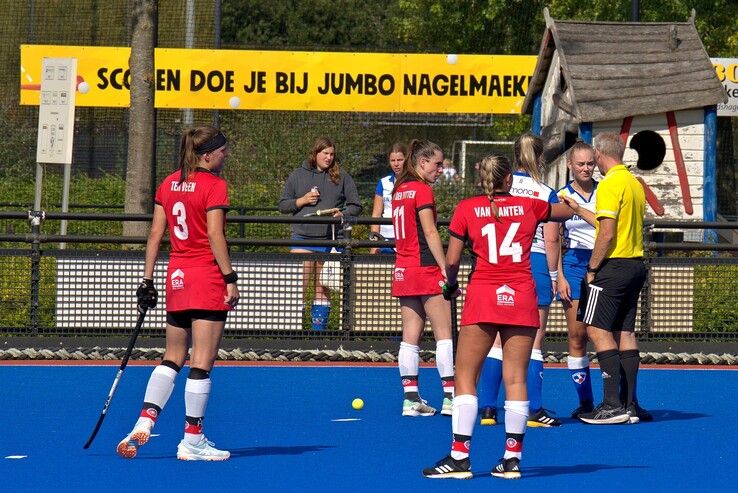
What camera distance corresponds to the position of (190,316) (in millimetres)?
7715

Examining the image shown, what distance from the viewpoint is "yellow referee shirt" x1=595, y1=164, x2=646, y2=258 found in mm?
9000

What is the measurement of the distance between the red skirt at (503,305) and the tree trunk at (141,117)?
887 cm

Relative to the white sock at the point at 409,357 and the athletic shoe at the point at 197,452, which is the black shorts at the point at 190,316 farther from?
the white sock at the point at 409,357

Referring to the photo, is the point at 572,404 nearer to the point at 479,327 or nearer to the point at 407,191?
the point at 407,191

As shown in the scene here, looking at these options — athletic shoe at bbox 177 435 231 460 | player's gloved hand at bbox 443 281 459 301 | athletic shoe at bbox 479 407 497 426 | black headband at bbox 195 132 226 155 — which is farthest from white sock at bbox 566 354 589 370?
black headband at bbox 195 132 226 155

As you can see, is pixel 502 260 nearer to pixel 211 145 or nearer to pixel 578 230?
pixel 211 145

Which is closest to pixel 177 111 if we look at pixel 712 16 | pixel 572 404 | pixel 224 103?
pixel 224 103

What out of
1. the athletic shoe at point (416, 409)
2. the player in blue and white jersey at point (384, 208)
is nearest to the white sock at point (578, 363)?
the athletic shoe at point (416, 409)

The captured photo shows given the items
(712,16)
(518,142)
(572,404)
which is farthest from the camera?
(712,16)

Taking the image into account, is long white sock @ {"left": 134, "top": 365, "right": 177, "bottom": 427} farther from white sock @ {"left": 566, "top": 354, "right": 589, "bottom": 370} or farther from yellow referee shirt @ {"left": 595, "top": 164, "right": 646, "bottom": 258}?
white sock @ {"left": 566, "top": 354, "right": 589, "bottom": 370}

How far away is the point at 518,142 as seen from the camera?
9086mm

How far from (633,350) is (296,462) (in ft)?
9.45

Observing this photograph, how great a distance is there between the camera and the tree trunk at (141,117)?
15883mm

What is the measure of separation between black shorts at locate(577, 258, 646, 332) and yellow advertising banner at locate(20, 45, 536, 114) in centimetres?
960
